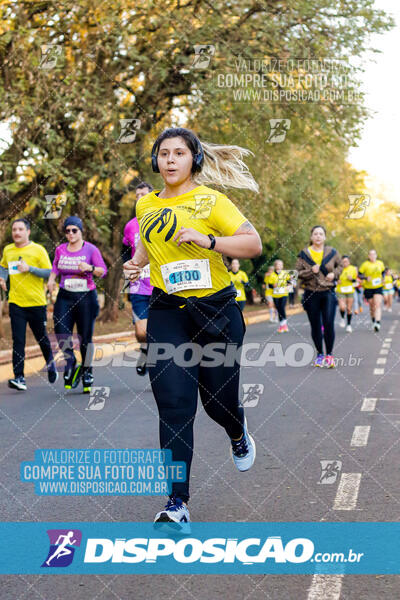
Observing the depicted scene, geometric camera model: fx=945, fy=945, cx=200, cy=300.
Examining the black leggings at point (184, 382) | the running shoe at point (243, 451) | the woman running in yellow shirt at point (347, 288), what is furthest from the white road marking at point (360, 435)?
the woman running in yellow shirt at point (347, 288)

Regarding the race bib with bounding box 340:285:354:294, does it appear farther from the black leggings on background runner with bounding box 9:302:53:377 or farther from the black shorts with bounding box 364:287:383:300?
the black leggings on background runner with bounding box 9:302:53:377

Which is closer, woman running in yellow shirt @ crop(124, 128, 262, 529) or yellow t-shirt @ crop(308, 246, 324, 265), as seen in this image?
woman running in yellow shirt @ crop(124, 128, 262, 529)

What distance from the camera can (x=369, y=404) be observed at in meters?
8.93

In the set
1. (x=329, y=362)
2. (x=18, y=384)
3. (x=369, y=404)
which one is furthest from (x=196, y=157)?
(x=329, y=362)

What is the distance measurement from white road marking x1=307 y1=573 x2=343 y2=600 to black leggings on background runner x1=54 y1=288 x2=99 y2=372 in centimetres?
626

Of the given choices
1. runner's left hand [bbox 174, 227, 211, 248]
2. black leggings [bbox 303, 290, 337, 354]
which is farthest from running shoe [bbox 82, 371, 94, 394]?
runner's left hand [bbox 174, 227, 211, 248]

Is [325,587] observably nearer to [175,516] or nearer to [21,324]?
[175,516]

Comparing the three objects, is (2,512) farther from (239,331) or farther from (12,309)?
(12,309)

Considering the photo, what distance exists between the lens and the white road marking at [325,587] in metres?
3.63

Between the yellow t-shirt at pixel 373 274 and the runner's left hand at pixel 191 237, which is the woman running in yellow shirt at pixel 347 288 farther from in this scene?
the runner's left hand at pixel 191 237

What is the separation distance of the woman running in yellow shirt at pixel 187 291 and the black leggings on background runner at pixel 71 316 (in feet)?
16.8

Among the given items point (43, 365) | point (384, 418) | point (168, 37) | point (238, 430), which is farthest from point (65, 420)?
point (168, 37)

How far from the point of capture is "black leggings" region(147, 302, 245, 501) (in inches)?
182

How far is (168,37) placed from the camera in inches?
731
